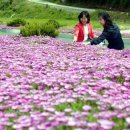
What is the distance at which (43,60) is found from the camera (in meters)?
12.2

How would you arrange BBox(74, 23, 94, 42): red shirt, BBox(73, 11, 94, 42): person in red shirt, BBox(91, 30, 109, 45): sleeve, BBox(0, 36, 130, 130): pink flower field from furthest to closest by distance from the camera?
BBox(74, 23, 94, 42): red shirt → BBox(73, 11, 94, 42): person in red shirt → BBox(91, 30, 109, 45): sleeve → BBox(0, 36, 130, 130): pink flower field

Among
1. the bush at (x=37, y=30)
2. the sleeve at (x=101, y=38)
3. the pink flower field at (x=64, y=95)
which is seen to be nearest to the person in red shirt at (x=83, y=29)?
the sleeve at (x=101, y=38)

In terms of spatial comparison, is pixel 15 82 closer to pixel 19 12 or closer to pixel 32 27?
pixel 32 27

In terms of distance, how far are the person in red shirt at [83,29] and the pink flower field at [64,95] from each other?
6.96 meters

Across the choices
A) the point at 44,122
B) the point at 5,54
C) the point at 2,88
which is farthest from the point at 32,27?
the point at 44,122

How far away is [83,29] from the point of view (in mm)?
19188

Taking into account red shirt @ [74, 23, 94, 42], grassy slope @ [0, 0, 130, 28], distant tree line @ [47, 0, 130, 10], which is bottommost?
grassy slope @ [0, 0, 130, 28]

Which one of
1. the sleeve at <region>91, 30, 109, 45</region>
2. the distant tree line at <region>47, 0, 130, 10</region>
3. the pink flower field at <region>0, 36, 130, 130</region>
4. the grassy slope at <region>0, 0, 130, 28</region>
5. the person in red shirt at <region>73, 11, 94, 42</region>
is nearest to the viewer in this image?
the pink flower field at <region>0, 36, 130, 130</region>

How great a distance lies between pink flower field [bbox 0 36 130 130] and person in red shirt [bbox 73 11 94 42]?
6955mm

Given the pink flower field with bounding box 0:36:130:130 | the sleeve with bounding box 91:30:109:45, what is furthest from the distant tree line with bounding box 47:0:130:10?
the pink flower field with bounding box 0:36:130:130

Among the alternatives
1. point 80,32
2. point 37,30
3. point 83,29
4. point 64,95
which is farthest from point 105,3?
point 64,95

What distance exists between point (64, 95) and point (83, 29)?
11.9 meters

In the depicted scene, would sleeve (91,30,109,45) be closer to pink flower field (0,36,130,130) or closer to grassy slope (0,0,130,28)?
pink flower field (0,36,130,130)

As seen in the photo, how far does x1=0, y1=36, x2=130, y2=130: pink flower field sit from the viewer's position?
576 centimetres
